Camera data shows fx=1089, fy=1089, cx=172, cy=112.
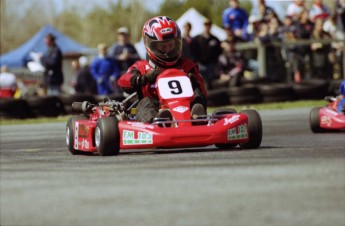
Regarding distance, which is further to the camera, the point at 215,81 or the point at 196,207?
the point at 215,81

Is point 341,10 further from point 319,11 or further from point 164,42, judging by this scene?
point 164,42

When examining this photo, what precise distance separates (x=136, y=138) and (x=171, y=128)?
307mm

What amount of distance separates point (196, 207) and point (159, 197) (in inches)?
15.9

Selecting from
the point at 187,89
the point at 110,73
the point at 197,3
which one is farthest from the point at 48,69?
the point at 197,3

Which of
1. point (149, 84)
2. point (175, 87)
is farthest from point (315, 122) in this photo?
point (175, 87)

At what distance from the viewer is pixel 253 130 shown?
9.23m

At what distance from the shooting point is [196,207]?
571 cm

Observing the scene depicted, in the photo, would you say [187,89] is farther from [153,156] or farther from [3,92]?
[3,92]

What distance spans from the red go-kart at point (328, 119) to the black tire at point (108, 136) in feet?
12.0

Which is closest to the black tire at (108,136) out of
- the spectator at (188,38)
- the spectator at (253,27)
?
the spectator at (188,38)

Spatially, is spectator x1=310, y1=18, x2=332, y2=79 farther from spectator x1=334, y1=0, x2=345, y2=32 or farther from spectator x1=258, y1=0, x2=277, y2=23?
spectator x1=258, y1=0, x2=277, y2=23

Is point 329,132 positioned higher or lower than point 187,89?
lower

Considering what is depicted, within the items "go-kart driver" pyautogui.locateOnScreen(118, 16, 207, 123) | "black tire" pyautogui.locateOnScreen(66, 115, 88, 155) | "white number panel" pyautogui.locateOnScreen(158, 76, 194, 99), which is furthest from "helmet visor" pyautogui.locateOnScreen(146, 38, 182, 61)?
"black tire" pyautogui.locateOnScreen(66, 115, 88, 155)

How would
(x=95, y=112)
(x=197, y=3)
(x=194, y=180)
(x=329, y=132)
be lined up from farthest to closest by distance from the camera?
(x=197, y=3), (x=329, y=132), (x=95, y=112), (x=194, y=180)
